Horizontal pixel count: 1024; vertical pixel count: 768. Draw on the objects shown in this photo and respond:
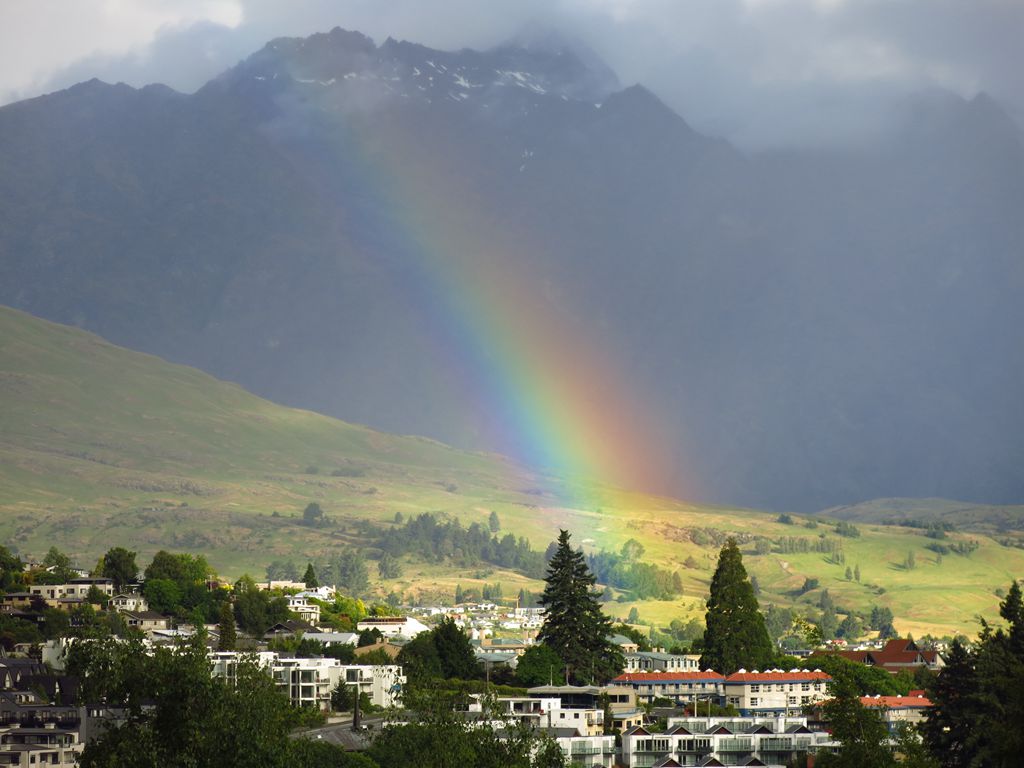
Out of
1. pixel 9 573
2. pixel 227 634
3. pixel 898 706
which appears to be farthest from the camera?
pixel 9 573

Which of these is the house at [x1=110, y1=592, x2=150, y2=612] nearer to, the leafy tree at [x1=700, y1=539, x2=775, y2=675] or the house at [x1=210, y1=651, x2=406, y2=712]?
the house at [x1=210, y1=651, x2=406, y2=712]

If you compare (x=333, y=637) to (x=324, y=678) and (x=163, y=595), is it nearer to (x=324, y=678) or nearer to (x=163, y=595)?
(x=163, y=595)

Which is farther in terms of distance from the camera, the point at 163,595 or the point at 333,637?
the point at 163,595

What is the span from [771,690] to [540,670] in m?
19.1

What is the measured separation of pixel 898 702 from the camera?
14438 centimetres

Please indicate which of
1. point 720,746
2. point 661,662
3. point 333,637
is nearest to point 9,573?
point 333,637

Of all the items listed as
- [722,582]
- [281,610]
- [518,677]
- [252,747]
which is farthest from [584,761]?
[281,610]

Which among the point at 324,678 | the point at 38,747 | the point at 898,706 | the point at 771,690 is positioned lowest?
the point at 38,747

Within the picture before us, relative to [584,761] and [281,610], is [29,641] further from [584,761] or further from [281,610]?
[584,761]

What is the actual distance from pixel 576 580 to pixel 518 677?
30.7 ft

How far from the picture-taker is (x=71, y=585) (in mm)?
189250

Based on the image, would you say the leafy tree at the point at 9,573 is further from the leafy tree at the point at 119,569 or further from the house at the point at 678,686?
Answer: the house at the point at 678,686

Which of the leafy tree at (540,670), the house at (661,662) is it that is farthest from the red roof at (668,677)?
the house at (661,662)

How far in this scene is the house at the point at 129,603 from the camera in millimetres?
182250
